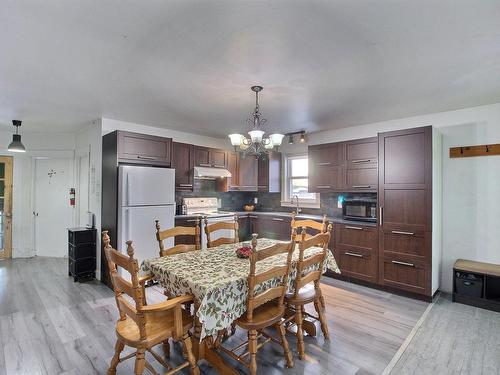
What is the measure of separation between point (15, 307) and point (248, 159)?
4082mm

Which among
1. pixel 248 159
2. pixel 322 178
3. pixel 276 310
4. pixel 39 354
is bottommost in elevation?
pixel 39 354

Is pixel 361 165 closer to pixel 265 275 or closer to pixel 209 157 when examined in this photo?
pixel 209 157

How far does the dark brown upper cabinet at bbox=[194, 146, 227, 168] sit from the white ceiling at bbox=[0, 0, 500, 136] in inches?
48.6

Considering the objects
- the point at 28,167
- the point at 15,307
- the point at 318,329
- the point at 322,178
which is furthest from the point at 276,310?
the point at 28,167

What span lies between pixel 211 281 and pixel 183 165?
3.09 m

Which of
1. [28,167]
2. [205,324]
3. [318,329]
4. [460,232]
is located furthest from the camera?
[28,167]

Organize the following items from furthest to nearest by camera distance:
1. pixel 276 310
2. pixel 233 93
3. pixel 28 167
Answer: pixel 28 167 → pixel 233 93 → pixel 276 310

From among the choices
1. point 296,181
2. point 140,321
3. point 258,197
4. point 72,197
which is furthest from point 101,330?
point 296,181

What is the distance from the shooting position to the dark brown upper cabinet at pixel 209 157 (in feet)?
15.6

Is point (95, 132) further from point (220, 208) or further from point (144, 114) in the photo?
point (220, 208)

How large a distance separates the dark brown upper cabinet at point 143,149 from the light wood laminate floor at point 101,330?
184 cm

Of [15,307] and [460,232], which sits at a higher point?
[460,232]

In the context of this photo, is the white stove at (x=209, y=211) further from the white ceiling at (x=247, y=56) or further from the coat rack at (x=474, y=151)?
the coat rack at (x=474, y=151)

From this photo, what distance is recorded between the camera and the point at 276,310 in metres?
2.04
